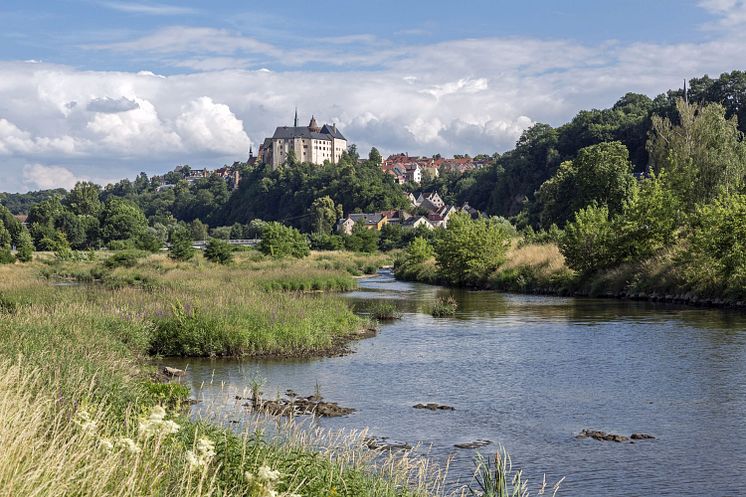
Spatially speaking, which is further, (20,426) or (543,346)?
(543,346)

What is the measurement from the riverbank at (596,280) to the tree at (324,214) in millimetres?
94052

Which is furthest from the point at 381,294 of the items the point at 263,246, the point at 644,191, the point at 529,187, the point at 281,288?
the point at 529,187

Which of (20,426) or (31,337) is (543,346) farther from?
(20,426)

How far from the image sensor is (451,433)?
1667 cm

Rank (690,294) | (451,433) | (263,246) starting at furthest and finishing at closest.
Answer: (263,246)
(690,294)
(451,433)

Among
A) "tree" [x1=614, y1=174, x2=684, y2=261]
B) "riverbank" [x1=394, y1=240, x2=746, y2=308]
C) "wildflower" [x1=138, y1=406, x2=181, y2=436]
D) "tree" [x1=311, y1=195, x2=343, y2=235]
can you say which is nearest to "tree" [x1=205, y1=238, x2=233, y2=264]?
"riverbank" [x1=394, y1=240, x2=746, y2=308]

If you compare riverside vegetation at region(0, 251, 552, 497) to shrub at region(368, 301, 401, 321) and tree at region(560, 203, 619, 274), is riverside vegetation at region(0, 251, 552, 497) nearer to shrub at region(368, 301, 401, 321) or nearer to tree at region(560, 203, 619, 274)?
shrub at region(368, 301, 401, 321)

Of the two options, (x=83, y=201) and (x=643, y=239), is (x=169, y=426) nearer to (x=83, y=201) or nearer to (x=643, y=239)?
(x=643, y=239)

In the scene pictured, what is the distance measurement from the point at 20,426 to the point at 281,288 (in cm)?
4697

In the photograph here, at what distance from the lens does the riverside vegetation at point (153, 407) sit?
6996mm

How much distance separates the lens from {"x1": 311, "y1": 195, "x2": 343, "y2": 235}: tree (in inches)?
6516

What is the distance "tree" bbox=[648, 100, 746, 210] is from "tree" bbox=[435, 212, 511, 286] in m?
13.1

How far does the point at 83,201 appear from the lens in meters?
168

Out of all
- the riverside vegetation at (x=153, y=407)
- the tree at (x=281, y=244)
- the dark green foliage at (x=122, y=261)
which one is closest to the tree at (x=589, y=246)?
the riverside vegetation at (x=153, y=407)
